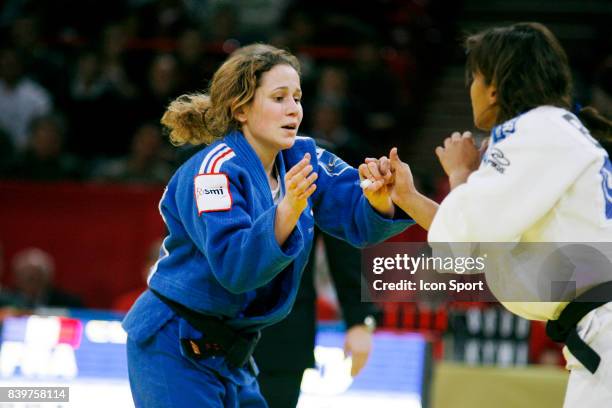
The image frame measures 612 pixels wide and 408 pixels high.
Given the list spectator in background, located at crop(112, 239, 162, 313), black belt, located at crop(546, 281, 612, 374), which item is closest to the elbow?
black belt, located at crop(546, 281, 612, 374)

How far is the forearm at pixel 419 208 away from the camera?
Result: 3.44 metres

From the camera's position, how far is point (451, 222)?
123 inches

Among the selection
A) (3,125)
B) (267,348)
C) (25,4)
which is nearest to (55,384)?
(267,348)

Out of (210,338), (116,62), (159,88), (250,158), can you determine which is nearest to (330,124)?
(159,88)

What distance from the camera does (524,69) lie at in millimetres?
3260

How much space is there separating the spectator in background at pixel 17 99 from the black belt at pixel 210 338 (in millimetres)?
6592

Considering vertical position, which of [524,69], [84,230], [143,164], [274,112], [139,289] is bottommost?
[139,289]

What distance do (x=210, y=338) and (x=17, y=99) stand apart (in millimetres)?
7004

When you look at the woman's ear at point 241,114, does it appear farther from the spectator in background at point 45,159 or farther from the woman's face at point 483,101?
the spectator in background at point 45,159

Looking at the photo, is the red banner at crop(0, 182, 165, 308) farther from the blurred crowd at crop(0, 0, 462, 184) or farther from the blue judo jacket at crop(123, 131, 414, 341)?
the blue judo jacket at crop(123, 131, 414, 341)

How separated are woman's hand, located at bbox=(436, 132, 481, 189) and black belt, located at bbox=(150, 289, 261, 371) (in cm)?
93

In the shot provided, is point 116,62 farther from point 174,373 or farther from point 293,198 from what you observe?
point 293,198

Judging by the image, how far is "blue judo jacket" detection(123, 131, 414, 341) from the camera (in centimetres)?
319

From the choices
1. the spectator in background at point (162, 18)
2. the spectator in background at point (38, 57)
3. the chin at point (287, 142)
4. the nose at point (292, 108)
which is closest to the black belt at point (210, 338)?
the chin at point (287, 142)
